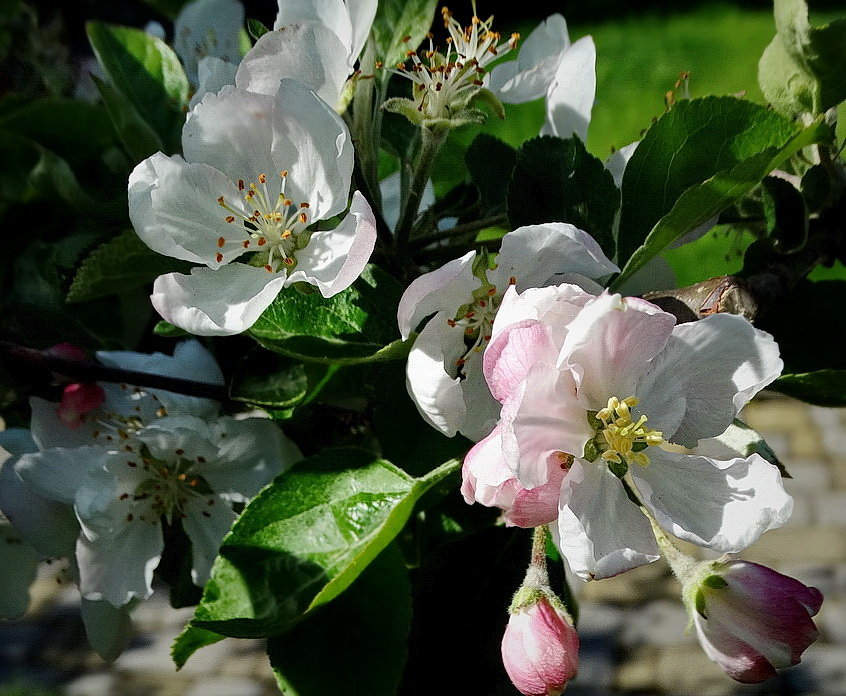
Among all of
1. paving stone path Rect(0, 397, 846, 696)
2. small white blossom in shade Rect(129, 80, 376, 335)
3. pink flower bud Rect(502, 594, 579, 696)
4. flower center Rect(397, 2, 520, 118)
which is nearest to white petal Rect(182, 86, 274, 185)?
Answer: small white blossom in shade Rect(129, 80, 376, 335)

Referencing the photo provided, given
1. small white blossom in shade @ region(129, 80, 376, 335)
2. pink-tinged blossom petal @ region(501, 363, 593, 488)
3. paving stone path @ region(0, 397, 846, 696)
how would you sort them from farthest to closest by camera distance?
paving stone path @ region(0, 397, 846, 696)
small white blossom in shade @ region(129, 80, 376, 335)
pink-tinged blossom petal @ region(501, 363, 593, 488)

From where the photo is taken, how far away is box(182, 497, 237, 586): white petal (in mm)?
708

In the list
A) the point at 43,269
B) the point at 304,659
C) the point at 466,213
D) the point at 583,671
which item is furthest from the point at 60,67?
the point at 583,671

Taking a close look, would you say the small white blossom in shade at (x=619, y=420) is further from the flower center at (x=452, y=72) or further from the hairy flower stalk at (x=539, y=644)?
the flower center at (x=452, y=72)

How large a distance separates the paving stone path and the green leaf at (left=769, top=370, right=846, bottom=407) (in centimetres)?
258

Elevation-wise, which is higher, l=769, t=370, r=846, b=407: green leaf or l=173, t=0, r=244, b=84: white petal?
l=173, t=0, r=244, b=84: white petal

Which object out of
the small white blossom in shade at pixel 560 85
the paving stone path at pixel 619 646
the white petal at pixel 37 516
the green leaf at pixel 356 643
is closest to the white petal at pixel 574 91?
the small white blossom in shade at pixel 560 85

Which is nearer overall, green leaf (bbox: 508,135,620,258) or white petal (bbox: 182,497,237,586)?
green leaf (bbox: 508,135,620,258)

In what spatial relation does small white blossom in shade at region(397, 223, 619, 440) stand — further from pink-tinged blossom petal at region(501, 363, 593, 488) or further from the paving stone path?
the paving stone path

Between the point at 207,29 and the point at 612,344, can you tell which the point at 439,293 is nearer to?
the point at 612,344

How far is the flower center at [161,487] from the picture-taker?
70cm

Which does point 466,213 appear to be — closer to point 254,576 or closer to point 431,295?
point 431,295

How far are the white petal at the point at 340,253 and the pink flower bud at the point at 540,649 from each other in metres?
0.21

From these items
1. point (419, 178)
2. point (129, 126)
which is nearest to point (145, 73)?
point (129, 126)
